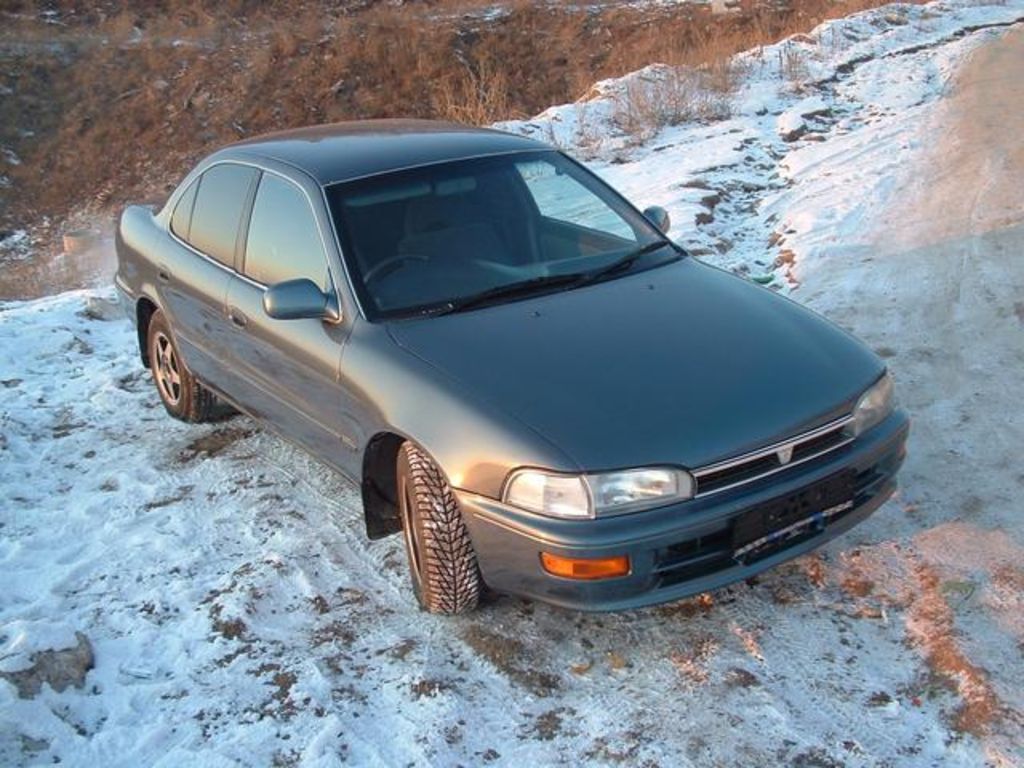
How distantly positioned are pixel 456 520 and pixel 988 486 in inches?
89.5

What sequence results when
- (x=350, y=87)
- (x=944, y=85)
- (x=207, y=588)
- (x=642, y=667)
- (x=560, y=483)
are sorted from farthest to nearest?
(x=350, y=87) < (x=944, y=85) < (x=207, y=588) < (x=642, y=667) < (x=560, y=483)

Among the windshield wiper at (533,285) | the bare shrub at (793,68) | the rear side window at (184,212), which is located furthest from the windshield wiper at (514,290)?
the bare shrub at (793,68)

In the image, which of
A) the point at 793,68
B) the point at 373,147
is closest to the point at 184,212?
the point at 373,147

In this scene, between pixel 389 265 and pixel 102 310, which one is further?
pixel 102 310

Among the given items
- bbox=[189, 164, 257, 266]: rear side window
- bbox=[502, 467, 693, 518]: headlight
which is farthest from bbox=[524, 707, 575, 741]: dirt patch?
bbox=[189, 164, 257, 266]: rear side window

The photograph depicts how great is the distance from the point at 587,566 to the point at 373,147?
233 cm

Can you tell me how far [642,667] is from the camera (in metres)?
3.45

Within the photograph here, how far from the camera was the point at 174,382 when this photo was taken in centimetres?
574

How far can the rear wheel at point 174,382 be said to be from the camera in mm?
5605

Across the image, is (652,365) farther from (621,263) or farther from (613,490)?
(621,263)

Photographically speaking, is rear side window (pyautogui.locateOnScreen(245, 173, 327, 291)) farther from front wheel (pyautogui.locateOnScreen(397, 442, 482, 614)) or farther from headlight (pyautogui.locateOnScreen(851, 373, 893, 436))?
headlight (pyautogui.locateOnScreen(851, 373, 893, 436))

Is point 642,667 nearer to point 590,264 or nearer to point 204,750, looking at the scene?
point 204,750

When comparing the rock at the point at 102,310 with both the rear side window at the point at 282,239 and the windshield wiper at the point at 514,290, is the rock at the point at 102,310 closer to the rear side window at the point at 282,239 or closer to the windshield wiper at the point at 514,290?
the rear side window at the point at 282,239

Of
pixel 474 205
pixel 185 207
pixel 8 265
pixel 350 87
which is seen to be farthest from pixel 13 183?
pixel 474 205
